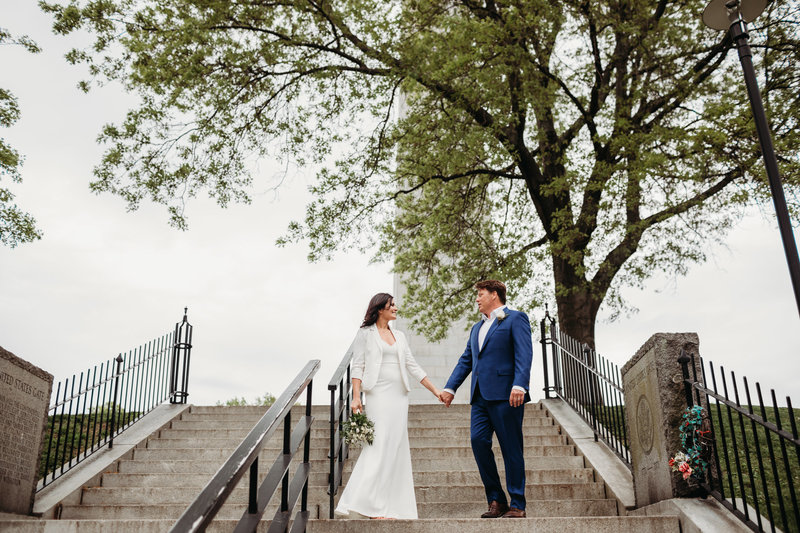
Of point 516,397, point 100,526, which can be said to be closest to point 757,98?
point 516,397

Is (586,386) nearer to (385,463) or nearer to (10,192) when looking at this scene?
(385,463)

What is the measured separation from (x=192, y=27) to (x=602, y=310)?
10.1 m

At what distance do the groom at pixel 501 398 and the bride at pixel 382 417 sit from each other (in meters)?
0.45

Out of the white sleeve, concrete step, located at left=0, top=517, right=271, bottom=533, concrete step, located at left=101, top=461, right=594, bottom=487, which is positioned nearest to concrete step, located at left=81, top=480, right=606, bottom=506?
concrete step, located at left=101, top=461, right=594, bottom=487

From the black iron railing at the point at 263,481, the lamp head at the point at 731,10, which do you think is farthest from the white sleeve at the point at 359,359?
the lamp head at the point at 731,10

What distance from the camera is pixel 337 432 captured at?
265 inches

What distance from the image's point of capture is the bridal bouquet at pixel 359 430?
569 centimetres

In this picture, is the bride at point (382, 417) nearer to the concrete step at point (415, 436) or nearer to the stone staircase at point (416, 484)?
the stone staircase at point (416, 484)

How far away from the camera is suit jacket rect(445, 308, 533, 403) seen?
5.66 m

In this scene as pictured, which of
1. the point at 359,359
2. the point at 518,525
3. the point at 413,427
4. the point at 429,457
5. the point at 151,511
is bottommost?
the point at 518,525

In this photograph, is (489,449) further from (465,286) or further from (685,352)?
(465,286)

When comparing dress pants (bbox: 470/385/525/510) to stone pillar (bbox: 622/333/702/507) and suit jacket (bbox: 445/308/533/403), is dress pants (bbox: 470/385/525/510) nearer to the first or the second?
suit jacket (bbox: 445/308/533/403)

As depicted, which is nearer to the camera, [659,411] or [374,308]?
[659,411]

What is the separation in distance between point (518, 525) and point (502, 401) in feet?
3.64
